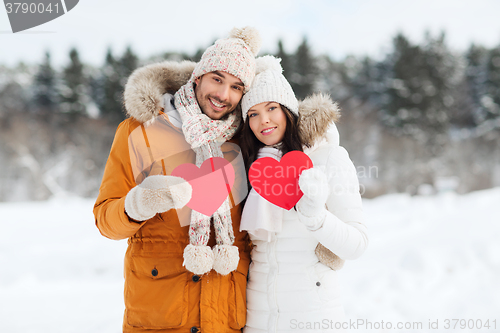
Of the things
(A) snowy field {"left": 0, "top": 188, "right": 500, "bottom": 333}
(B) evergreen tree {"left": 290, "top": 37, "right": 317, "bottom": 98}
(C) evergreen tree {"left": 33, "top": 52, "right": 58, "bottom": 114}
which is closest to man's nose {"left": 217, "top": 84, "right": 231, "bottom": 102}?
(A) snowy field {"left": 0, "top": 188, "right": 500, "bottom": 333}

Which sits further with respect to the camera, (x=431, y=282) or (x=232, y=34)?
(x=431, y=282)

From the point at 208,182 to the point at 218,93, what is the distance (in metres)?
0.60

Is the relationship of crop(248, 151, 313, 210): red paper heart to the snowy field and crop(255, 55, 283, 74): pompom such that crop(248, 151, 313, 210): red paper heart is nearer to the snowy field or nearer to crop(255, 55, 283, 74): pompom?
crop(255, 55, 283, 74): pompom

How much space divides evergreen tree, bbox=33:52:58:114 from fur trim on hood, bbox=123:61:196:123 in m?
13.7

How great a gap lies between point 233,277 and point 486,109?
1735 cm

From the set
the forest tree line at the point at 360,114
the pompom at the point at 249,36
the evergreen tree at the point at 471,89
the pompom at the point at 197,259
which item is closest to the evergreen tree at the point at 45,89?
the forest tree line at the point at 360,114

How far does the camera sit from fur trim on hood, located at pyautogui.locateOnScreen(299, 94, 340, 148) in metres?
1.78

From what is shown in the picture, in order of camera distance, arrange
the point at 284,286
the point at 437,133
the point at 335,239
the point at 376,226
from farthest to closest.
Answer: the point at 437,133 → the point at 376,226 → the point at 284,286 → the point at 335,239

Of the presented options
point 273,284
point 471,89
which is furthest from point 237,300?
point 471,89

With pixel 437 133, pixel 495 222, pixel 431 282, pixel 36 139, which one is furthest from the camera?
pixel 437 133

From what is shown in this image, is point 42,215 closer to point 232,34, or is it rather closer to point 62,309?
point 62,309

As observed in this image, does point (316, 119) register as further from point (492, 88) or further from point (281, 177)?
point (492, 88)

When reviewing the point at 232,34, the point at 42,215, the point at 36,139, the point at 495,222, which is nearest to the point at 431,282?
the point at 495,222

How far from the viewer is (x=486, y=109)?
580 inches
